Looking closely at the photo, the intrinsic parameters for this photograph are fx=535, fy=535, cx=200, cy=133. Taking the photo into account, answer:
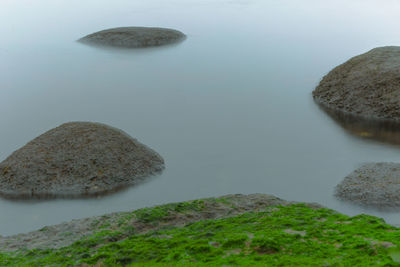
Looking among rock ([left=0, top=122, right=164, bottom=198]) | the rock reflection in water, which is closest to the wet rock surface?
rock ([left=0, top=122, right=164, bottom=198])

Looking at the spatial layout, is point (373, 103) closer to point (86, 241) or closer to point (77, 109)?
point (77, 109)

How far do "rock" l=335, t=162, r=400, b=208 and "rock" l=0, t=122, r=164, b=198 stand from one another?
797cm

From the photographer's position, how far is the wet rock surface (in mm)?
16359

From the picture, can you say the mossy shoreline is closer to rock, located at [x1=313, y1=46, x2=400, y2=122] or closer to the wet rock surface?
the wet rock surface

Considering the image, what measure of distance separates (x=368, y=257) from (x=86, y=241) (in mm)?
7789

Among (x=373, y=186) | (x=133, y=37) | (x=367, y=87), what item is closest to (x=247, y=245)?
(x=373, y=186)

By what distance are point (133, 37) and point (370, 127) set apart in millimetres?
25901

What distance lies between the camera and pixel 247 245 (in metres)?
13.8

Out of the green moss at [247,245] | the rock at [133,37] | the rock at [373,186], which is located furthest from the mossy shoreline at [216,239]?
the rock at [133,37]

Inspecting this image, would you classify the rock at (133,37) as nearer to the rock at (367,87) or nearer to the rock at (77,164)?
the rock at (367,87)

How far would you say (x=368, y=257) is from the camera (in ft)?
41.3

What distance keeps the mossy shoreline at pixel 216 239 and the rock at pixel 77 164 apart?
3671mm

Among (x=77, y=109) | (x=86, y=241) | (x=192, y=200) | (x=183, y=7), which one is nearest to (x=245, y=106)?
(x=77, y=109)

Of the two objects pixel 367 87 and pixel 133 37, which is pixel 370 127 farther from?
pixel 133 37
